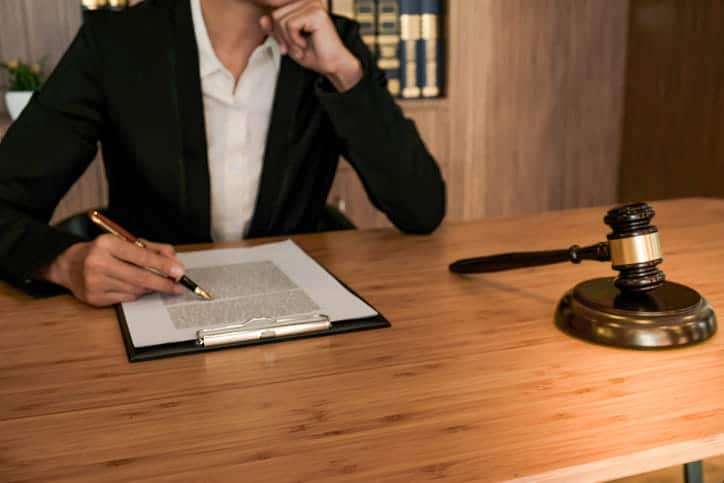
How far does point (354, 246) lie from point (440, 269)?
199 millimetres

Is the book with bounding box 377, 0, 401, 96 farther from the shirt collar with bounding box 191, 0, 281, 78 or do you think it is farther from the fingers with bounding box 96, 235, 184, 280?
the fingers with bounding box 96, 235, 184, 280

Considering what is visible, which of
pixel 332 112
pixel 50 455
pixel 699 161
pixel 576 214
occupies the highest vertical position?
pixel 332 112

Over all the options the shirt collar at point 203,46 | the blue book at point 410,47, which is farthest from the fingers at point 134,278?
the blue book at point 410,47

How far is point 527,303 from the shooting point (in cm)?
99

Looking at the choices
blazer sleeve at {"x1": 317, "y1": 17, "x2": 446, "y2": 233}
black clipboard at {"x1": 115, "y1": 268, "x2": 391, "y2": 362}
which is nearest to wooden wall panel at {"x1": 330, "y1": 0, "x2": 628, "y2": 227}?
blazer sleeve at {"x1": 317, "y1": 17, "x2": 446, "y2": 233}

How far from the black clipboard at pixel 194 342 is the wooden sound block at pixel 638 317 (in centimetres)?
21

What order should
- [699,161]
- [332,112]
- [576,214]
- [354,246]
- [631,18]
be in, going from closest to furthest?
[354,246], [332,112], [576,214], [699,161], [631,18]

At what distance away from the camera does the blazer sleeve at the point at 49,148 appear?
1.19 m

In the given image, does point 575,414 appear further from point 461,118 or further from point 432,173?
point 461,118

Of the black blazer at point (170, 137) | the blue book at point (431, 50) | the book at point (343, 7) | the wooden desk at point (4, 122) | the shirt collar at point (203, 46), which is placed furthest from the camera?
the blue book at point (431, 50)

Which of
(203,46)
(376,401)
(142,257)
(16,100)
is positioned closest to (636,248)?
(376,401)

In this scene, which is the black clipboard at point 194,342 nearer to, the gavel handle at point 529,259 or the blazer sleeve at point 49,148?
the gavel handle at point 529,259

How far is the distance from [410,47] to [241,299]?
2281 millimetres

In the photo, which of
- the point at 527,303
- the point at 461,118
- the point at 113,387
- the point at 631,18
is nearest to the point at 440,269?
the point at 527,303
